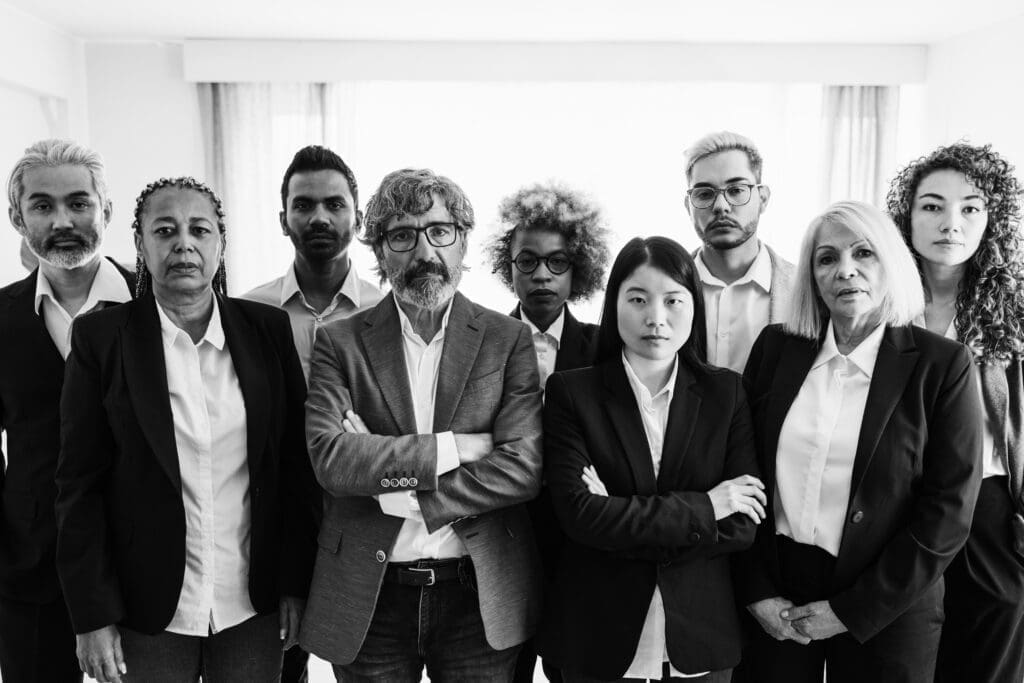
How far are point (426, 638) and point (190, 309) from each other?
1.16m

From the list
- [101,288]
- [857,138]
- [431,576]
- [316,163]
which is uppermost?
[857,138]

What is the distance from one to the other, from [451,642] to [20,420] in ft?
5.04

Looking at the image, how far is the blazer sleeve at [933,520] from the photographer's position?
206cm

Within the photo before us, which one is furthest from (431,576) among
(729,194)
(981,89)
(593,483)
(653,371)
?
(981,89)

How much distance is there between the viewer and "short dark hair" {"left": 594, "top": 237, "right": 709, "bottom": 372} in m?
2.20

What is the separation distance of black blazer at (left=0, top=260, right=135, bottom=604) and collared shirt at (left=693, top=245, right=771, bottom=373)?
219cm

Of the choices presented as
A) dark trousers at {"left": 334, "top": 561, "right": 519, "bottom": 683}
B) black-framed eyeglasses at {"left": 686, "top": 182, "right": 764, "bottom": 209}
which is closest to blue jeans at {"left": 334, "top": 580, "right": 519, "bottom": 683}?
dark trousers at {"left": 334, "top": 561, "right": 519, "bottom": 683}

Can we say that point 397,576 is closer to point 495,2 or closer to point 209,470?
point 209,470

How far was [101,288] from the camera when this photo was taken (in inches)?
106

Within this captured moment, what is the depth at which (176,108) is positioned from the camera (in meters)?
7.95

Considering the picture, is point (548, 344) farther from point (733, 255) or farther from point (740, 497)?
point (740, 497)

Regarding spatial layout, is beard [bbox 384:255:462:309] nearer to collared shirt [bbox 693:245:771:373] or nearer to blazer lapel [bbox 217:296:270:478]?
blazer lapel [bbox 217:296:270:478]

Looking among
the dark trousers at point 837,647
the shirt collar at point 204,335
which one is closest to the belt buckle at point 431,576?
the shirt collar at point 204,335

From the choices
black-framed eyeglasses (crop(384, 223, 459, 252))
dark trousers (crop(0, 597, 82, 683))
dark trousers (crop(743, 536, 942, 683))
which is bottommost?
dark trousers (crop(0, 597, 82, 683))
